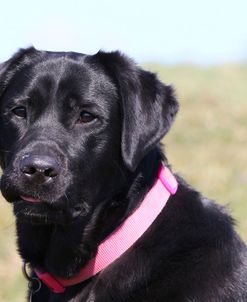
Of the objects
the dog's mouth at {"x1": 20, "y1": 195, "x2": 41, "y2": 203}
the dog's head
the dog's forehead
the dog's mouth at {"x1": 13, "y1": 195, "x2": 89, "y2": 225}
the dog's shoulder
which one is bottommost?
the dog's shoulder

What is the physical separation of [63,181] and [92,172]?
286 millimetres

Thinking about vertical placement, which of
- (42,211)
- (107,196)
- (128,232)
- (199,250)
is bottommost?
(199,250)

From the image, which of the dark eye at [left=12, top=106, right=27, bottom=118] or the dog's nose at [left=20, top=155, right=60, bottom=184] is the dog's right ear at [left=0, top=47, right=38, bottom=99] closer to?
the dark eye at [left=12, top=106, right=27, bottom=118]

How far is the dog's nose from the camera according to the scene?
448 centimetres

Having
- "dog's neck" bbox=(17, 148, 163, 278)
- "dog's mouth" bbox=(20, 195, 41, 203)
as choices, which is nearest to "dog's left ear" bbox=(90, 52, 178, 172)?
"dog's neck" bbox=(17, 148, 163, 278)

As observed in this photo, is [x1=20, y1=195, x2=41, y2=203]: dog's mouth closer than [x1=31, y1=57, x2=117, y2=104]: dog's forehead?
Yes

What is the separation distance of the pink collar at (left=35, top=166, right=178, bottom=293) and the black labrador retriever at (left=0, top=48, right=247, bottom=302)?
0.02 m

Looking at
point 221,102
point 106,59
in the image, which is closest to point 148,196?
point 106,59

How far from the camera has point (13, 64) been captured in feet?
17.2

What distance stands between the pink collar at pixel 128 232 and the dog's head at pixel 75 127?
7.8 inches

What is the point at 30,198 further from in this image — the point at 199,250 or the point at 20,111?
the point at 199,250

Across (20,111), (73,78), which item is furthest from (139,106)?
(20,111)

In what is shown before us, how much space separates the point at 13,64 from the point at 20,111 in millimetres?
457

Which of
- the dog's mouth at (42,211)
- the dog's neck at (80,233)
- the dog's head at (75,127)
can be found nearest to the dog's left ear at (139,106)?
the dog's head at (75,127)
